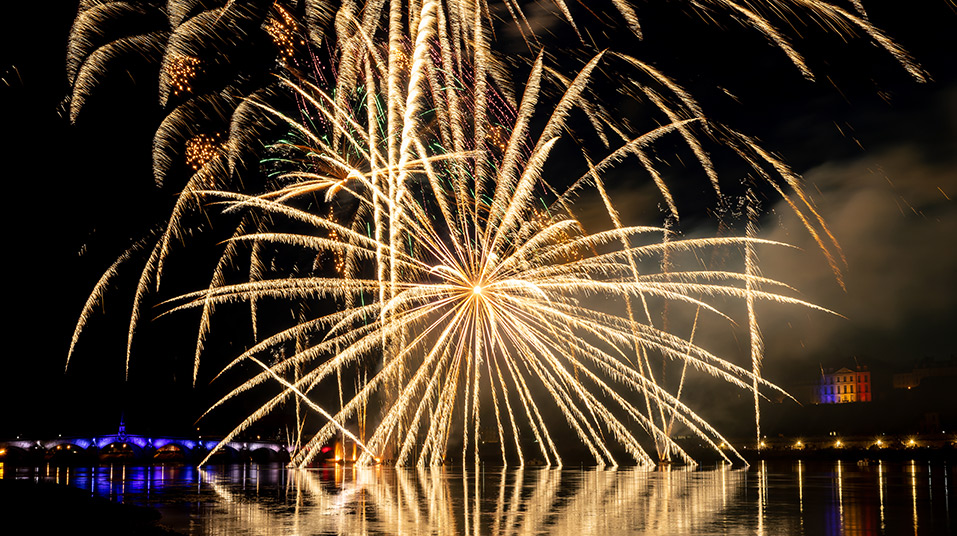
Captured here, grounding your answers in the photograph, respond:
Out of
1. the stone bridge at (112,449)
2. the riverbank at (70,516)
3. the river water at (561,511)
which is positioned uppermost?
the riverbank at (70,516)

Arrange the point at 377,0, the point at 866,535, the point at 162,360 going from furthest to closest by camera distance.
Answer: the point at 162,360
the point at 377,0
the point at 866,535

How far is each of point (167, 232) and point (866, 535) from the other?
→ 18.6 m

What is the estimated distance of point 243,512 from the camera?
59.0 ft

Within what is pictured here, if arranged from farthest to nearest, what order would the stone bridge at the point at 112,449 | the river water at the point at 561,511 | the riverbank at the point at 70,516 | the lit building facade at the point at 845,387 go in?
Answer: the lit building facade at the point at 845,387 < the stone bridge at the point at 112,449 < the river water at the point at 561,511 < the riverbank at the point at 70,516

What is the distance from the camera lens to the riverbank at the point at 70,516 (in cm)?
1298

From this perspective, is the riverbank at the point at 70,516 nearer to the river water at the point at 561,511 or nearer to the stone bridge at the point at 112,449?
the river water at the point at 561,511

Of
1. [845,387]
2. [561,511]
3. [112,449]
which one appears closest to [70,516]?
[561,511]

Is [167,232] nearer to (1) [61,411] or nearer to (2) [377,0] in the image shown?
(2) [377,0]

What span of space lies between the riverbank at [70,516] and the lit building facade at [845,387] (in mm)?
184141

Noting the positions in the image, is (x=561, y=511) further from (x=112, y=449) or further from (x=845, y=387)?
(x=845, y=387)

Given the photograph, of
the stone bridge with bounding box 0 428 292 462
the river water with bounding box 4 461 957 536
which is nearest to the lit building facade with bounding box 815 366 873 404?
the stone bridge with bounding box 0 428 292 462

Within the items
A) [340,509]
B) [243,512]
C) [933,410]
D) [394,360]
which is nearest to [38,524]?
[243,512]

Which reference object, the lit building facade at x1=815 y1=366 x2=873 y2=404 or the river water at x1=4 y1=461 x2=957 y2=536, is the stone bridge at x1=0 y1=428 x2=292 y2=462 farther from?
the lit building facade at x1=815 y1=366 x2=873 y2=404

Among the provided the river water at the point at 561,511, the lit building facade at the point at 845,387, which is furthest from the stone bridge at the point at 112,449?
the lit building facade at the point at 845,387
